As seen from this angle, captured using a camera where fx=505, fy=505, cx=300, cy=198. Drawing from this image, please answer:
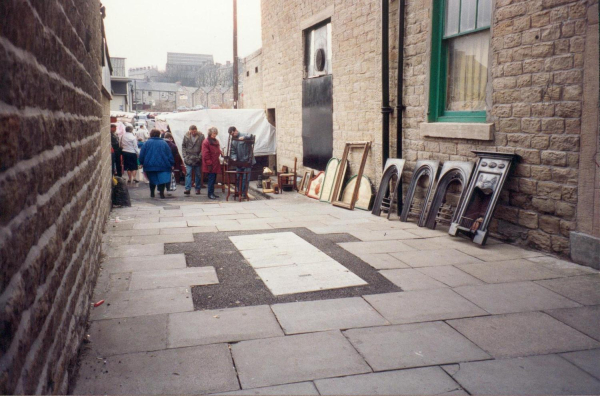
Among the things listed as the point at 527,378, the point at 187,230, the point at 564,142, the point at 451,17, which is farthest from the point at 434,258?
the point at 451,17

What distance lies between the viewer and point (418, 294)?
13.5 feet

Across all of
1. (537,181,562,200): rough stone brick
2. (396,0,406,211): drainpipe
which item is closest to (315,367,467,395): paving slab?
(537,181,562,200): rough stone brick

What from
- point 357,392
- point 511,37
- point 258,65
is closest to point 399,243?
point 511,37

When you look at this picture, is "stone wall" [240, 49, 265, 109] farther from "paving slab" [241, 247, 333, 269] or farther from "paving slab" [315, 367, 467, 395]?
"paving slab" [315, 367, 467, 395]

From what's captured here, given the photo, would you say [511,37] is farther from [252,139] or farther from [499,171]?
[252,139]

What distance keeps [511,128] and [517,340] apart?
3226 mm

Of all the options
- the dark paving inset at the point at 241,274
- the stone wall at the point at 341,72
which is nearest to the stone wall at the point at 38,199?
the dark paving inset at the point at 241,274

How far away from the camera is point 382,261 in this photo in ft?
16.9

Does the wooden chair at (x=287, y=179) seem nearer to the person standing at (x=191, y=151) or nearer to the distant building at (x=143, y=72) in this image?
the person standing at (x=191, y=151)

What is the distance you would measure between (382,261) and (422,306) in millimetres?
1331

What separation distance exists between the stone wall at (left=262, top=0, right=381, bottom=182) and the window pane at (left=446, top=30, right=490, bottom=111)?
1.80 m

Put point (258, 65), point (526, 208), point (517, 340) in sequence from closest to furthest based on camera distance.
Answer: point (517, 340) < point (526, 208) < point (258, 65)

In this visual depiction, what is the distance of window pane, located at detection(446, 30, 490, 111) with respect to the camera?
650 cm

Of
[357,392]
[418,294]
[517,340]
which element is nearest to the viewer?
[357,392]
